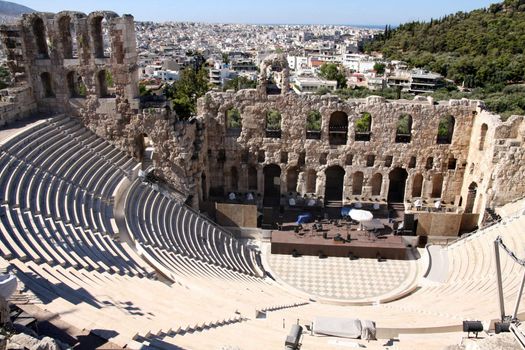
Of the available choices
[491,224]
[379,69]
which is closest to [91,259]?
[491,224]

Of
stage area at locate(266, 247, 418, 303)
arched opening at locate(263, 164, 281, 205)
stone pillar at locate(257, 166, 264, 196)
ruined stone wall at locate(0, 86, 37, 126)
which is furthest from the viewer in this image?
arched opening at locate(263, 164, 281, 205)

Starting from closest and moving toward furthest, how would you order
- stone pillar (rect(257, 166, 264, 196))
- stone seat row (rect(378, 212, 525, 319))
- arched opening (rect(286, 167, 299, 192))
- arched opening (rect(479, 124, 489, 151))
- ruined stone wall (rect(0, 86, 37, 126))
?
stone seat row (rect(378, 212, 525, 319)), ruined stone wall (rect(0, 86, 37, 126)), arched opening (rect(479, 124, 489, 151)), stone pillar (rect(257, 166, 264, 196)), arched opening (rect(286, 167, 299, 192))

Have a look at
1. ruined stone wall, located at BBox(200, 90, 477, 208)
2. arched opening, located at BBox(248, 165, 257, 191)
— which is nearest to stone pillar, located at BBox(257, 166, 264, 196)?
ruined stone wall, located at BBox(200, 90, 477, 208)

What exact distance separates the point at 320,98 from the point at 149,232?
13.0 m

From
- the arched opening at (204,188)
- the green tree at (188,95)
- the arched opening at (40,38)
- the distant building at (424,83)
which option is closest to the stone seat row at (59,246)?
the arched opening at (204,188)

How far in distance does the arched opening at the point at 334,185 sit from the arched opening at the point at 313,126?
3365 mm

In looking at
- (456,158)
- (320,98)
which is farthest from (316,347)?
(456,158)

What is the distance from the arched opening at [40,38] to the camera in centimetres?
2319

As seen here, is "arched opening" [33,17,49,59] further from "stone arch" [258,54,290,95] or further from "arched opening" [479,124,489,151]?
"arched opening" [479,124,489,151]

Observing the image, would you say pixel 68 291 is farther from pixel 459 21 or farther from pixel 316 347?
pixel 459 21

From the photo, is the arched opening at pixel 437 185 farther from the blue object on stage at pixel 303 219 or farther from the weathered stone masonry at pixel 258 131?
the blue object on stage at pixel 303 219

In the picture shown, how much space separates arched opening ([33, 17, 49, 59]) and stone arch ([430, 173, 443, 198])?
2404cm

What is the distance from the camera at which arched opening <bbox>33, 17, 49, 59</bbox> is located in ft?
76.1

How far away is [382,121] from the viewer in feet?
86.2
